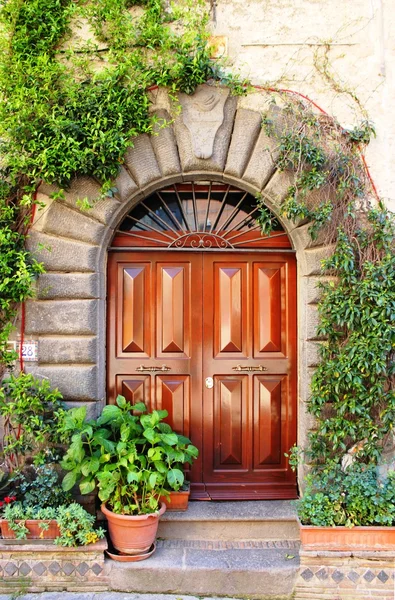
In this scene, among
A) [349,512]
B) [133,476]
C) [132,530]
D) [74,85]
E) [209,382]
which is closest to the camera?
[133,476]

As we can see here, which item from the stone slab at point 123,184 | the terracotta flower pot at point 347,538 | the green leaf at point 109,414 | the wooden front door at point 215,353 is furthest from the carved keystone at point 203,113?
the terracotta flower pot at point 347,538

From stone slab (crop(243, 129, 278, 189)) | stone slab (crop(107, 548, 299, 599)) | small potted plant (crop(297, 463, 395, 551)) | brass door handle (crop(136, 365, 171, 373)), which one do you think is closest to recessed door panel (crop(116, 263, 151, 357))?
brass door handle (crop(136, 365, 171, 373))

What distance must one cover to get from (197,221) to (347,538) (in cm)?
300

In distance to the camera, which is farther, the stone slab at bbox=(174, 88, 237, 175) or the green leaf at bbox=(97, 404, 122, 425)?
the stone slab at bbox=(174, 88, 237, 175)

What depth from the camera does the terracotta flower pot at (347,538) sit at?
152 inches

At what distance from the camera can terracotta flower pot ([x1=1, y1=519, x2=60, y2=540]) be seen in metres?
3.86

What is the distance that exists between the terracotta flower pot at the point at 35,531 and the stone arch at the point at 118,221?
3.14 feet

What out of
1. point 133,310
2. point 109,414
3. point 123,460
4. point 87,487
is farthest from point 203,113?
point 87,487

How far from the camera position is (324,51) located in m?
4.55

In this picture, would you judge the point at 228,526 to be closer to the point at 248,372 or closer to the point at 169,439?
the point at 169,439

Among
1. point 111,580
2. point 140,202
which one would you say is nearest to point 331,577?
point 111,580

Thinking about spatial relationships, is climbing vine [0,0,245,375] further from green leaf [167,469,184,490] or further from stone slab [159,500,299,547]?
stone slab [159,500,299,547]

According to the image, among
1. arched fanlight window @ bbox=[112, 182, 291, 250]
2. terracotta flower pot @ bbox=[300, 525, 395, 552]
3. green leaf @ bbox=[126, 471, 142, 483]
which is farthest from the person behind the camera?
arched fanlight window @ bbox=[112, 182, 291, 250]

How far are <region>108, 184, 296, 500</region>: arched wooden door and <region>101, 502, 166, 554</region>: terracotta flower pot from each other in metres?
0.81
